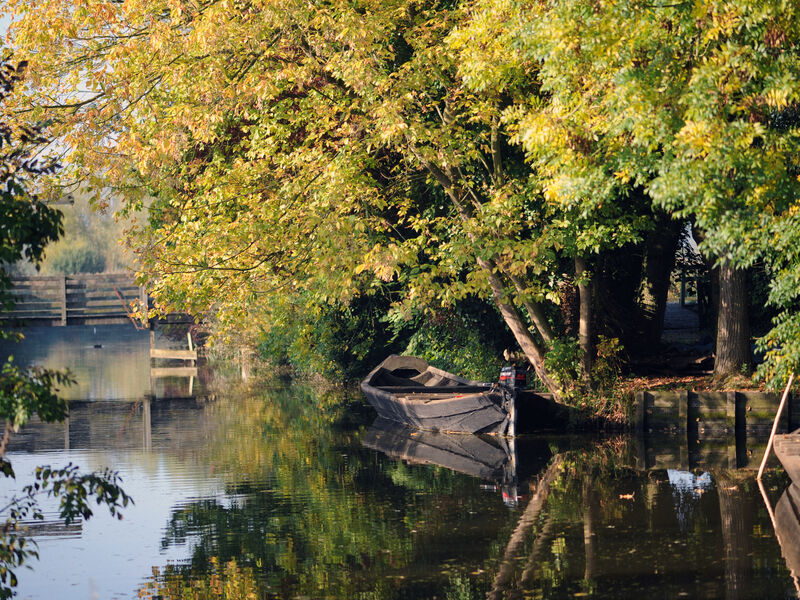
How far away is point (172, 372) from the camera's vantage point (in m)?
42.2

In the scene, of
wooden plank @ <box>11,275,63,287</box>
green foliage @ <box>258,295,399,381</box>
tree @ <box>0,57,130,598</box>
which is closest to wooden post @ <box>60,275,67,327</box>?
wooden plank @ <box>11,275,63,287</box>

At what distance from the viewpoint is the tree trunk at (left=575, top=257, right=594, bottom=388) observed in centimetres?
2067

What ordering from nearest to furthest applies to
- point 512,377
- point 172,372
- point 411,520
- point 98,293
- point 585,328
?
point 411,520, point 512,377, point 585,328, point 172,372, point 98,293

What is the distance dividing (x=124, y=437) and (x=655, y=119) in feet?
43.7

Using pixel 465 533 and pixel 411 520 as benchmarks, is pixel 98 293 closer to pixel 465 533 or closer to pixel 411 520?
pixel 411 520

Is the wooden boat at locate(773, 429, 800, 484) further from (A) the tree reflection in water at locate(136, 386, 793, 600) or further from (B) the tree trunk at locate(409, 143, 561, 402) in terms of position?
(B) the tree trunk at locate(409, 143, 561, 402)

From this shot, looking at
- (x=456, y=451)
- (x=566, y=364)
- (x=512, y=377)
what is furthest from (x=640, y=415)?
(x=456, y=451)

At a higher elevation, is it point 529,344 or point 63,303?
point 63,303

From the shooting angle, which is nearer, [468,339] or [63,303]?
[468,339]

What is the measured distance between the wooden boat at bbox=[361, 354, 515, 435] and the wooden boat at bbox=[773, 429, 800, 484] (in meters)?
7.39

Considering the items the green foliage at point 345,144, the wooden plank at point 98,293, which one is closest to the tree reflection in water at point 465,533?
the green foliage at point 345,144

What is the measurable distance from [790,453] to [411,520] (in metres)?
4.59

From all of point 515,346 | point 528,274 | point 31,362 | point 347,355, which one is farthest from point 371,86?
point 31,362

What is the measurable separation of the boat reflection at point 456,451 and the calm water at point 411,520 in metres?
0.06
